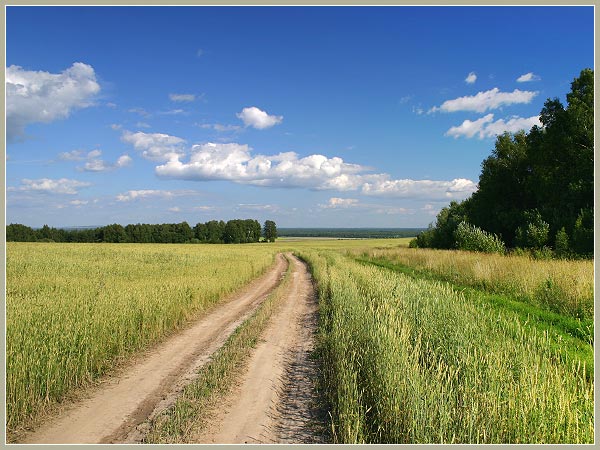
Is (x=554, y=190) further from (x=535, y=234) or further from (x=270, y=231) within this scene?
(x=270, y=231)

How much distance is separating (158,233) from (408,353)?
109890 mm

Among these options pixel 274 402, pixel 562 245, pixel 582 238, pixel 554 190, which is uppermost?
pixel 554 190

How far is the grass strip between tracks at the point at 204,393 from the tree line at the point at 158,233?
332 ft

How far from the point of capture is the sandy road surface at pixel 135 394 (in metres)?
4.93

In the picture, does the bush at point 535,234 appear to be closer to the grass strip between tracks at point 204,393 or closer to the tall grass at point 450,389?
the tall grass at point 450,389

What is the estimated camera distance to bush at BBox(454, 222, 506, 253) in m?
27.1

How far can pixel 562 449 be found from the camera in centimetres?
335

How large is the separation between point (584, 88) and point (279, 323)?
103ft

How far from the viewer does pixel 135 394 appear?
614 cm

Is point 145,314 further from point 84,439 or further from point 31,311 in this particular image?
point 84,439

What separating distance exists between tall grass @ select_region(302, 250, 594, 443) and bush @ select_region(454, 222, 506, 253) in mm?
22149

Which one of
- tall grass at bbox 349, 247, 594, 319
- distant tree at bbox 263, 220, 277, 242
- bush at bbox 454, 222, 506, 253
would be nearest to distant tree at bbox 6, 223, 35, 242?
distant tree at bbox 263, 220, 277, 242

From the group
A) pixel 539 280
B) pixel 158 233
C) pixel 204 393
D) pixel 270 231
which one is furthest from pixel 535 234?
pixel 158 233

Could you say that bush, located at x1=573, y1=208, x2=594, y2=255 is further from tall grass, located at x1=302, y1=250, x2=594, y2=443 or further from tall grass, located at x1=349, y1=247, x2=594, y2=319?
tall grass, located at x1=302, y1=250, x2=594, y2=443
